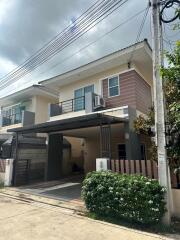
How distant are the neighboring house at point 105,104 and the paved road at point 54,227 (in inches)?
129

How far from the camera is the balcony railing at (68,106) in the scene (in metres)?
14.4

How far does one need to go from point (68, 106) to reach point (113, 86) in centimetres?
401

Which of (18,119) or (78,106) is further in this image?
(18,119)

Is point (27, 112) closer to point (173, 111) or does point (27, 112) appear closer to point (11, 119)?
point (11, 119)

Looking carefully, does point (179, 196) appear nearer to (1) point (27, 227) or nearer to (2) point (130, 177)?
(2) point (130, 177)

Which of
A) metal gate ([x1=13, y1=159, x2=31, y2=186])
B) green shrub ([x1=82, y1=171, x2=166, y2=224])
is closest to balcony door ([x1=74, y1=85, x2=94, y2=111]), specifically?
metal gate ([x1=13, y1=159, x2=31, y2=186])

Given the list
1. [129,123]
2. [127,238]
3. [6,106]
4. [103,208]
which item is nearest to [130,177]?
[103,208]

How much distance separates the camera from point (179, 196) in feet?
20.3

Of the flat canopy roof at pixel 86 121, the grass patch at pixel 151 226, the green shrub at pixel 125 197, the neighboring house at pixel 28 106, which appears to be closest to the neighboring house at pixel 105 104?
the flat canopy roof at pixel 86 121

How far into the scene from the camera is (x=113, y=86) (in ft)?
40.8

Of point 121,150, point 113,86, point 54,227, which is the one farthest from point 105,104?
point 54,227

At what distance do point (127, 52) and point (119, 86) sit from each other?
1960mm

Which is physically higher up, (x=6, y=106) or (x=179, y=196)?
(x=6, y=106)

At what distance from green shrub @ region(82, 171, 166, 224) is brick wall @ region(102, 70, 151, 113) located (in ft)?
18.3
